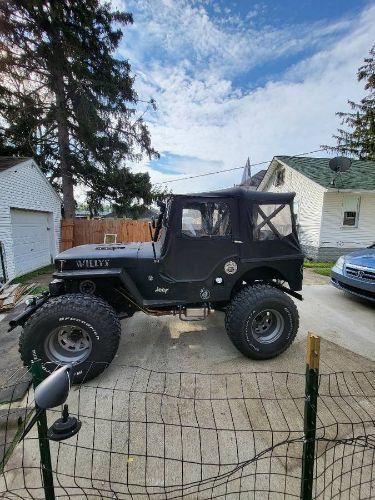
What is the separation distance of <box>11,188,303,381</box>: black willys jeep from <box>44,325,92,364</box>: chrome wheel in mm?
11

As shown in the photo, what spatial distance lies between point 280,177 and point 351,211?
439 centimetres

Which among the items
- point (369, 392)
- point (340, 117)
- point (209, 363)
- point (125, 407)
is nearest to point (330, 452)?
point (369, 392)

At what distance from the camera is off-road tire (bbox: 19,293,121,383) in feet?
9.10

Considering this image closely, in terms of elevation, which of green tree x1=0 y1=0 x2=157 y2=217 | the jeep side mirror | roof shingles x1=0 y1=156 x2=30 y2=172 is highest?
green tree x1=0 y1=0 x2=157 y2=217

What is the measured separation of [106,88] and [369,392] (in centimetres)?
1304

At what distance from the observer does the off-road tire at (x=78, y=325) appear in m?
2.77

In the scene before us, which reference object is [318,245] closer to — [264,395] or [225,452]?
[264,395]

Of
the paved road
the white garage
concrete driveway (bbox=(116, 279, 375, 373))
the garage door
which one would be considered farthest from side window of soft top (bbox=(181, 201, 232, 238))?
the garage door

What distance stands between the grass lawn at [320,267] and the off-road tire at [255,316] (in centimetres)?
587

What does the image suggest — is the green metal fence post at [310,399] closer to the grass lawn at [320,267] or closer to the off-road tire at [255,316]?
→ the off-road tire at [255,316]

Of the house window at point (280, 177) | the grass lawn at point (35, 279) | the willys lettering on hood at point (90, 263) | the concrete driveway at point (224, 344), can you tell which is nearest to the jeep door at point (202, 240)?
the willys lettering on hood at point (90, 263)

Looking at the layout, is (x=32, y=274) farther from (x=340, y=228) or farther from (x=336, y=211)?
(x=340, y=228)

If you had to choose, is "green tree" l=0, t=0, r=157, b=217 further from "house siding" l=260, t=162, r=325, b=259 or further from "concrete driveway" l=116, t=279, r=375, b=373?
"concrete driveway" l=116, t=279, r=375, b=373

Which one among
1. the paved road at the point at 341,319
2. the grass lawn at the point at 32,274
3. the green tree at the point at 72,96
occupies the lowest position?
the grass lawn at the point at 32,274
